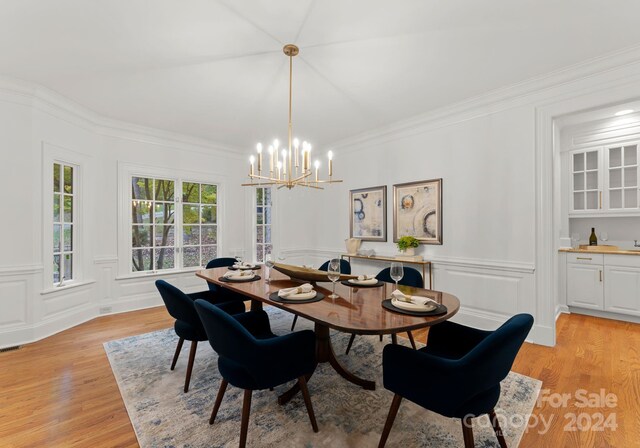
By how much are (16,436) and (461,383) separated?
260 cm

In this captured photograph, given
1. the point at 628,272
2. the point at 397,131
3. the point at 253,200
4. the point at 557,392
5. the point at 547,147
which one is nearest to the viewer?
the point at 557,392

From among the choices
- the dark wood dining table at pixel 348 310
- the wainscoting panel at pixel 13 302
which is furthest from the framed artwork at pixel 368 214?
the wainscoting panel at pixel 13 302

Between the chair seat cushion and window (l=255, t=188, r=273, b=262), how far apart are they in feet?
10.8

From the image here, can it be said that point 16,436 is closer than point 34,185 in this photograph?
Yes

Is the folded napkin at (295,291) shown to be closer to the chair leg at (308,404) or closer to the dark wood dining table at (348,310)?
the dark wood dining table at (348,310)

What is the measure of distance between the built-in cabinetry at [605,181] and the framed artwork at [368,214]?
290 cm

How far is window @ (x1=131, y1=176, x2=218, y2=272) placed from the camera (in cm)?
458

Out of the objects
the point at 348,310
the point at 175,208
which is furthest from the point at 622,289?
the point at 175,208

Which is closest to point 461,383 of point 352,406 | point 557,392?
point 352,406

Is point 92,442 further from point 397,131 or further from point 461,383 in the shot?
point 397,131

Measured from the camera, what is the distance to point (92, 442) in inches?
69.8

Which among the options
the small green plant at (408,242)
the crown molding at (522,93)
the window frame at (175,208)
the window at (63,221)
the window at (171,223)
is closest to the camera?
the crown molding at (522,93)

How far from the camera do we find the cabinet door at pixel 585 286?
3988mm

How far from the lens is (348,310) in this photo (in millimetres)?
1853
